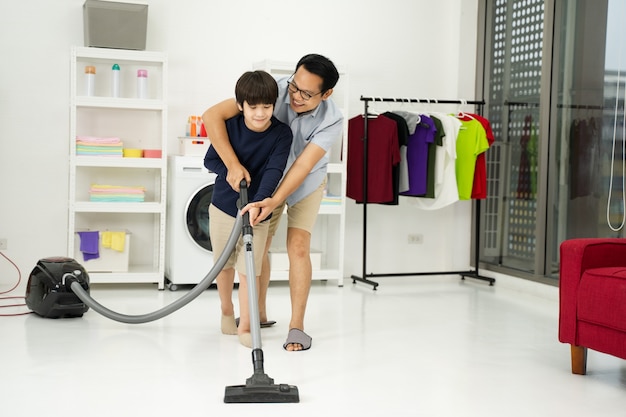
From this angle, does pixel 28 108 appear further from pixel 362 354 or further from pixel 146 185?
pixel 362 354

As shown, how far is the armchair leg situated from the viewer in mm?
2896

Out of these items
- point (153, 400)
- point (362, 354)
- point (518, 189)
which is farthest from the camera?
point (518, 189)

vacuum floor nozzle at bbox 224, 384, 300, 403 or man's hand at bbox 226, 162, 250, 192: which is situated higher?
man's hand at bbox 226, 162, 250, 192

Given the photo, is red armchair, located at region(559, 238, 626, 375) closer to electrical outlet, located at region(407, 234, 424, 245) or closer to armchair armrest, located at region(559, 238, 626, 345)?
armchair armrest, located at region(559, 238, 626, 345)

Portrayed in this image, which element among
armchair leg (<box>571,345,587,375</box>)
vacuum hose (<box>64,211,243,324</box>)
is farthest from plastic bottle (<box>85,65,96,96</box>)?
armchair leg (<box>571,345,587,375</box>)

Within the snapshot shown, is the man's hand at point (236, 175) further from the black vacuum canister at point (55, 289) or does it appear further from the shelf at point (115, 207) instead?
the shelf at point (115, 207)

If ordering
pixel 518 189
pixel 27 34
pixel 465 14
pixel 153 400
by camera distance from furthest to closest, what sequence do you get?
1. pixel 465 14
2. pixel 518 189
3. pixel 27 34
4. pixel 153 400

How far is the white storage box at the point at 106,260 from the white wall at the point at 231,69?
28cm

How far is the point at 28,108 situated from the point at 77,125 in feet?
1.04

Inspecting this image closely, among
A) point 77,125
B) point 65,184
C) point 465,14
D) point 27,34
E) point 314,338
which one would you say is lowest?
point 314,338

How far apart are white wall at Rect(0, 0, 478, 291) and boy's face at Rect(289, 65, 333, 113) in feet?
7.08

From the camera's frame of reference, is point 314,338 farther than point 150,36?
No

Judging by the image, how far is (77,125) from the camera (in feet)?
16.3

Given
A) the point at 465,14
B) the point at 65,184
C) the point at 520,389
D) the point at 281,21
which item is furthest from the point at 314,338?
the point at 465,14
